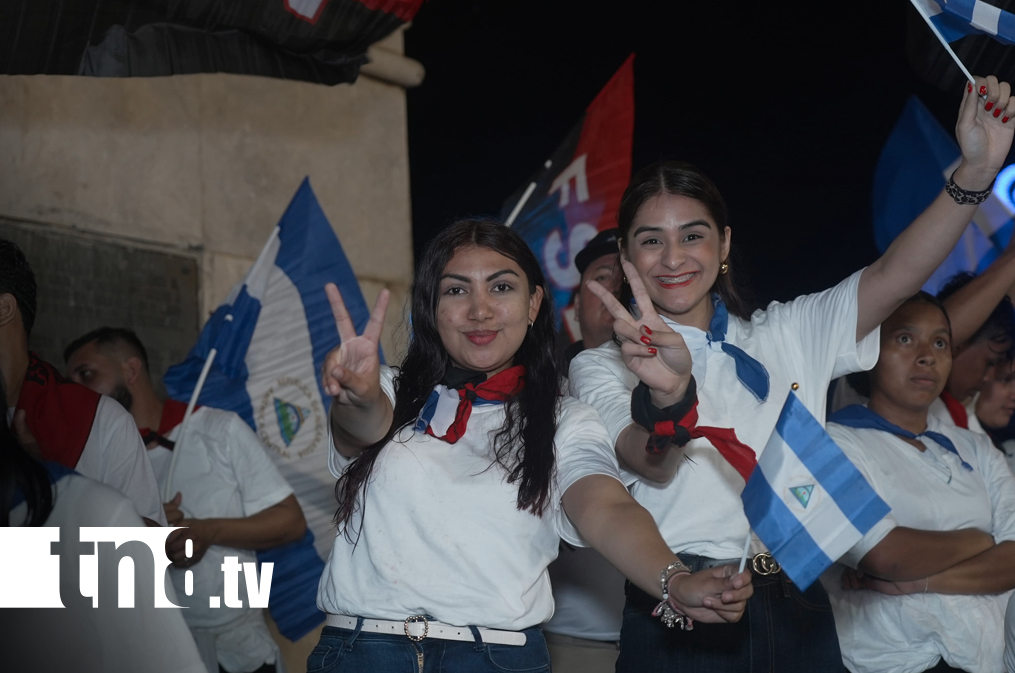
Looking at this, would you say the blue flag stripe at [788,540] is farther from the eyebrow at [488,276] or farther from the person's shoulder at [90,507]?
the person's shoulder at [90,507]

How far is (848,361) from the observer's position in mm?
2631

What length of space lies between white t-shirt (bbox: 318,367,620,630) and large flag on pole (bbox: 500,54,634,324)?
261 cm

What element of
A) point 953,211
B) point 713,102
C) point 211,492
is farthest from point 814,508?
point 713,102

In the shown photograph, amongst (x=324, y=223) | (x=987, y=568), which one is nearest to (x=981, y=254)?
(x=987, y=568)

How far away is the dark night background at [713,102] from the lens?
267 inches

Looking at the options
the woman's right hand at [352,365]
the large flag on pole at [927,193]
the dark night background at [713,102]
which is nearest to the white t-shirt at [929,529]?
the woman's right hand at [352,365]

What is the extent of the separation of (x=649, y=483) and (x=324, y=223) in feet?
8.29

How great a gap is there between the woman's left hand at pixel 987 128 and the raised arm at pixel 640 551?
111cm

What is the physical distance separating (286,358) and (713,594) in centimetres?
302

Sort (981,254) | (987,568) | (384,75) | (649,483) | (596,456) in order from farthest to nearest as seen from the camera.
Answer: (384,75) → (981,254) → (987,568) → (649,483) → (596,456)

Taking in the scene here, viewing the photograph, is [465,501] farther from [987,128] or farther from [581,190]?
[581,190]

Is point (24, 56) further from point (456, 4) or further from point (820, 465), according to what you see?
point (456, 4)

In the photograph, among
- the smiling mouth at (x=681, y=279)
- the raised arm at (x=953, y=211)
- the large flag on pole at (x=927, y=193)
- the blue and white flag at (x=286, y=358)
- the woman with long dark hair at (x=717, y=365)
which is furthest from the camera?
the large flag on pole at (x=927, y=193)
